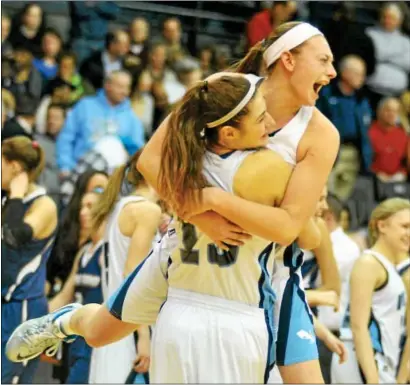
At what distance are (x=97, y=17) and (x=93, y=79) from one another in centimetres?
88

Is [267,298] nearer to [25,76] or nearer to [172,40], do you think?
[25,76]

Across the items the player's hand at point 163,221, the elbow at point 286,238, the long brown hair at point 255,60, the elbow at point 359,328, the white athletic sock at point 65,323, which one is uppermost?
the long brown hair at point 255,60

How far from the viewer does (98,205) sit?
5.33 meters

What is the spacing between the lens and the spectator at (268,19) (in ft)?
34.0

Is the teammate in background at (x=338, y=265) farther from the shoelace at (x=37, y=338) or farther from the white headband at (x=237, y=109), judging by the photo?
the white headband at (x=237, y=109)

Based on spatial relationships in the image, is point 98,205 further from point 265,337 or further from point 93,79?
point 93,79

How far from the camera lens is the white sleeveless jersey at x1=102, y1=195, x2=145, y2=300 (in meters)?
5.21

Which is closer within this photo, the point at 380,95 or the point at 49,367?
the point at 49,367

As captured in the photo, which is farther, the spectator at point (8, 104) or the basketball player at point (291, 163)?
the spectator at point (8, 104)

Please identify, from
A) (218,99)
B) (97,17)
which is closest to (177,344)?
(218,99)

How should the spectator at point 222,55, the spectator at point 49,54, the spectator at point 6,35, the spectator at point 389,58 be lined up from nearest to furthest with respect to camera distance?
the spectator at point 6,35, the spectator at point 49,54, the spectator at point 222,55, the spectator at point 389,58


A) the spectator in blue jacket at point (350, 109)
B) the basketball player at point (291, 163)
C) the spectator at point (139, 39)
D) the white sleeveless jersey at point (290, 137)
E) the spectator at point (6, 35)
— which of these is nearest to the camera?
the basketball player at point (291, 163)

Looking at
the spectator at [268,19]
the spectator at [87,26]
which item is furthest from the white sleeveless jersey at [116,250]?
the spectator at [268,19]

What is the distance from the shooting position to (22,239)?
547 cm
